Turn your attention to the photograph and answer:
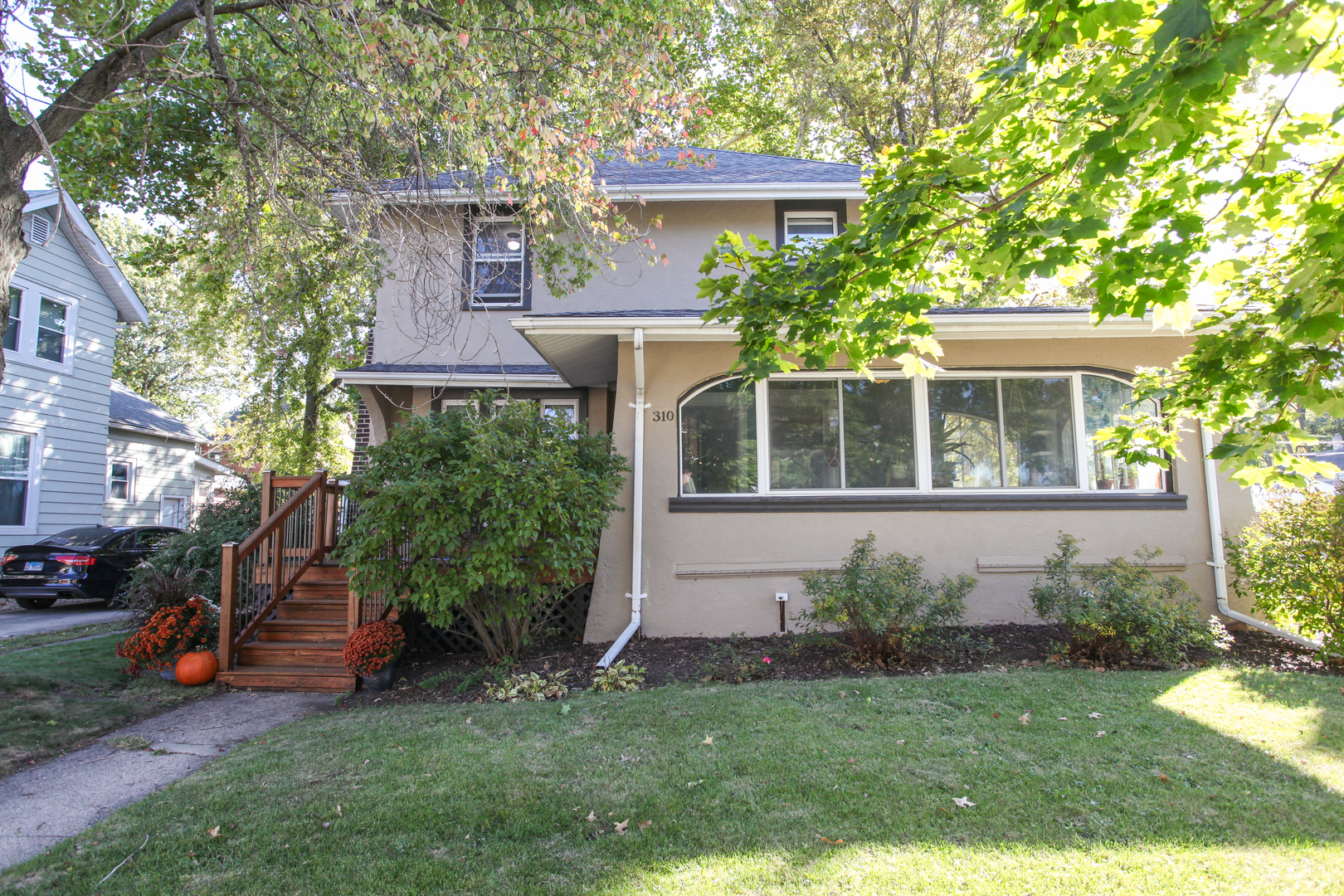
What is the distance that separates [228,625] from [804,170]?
9.73 metres

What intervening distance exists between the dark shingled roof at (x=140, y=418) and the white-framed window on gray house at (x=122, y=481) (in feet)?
3.30

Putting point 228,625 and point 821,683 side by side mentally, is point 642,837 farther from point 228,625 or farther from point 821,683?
point 228,625

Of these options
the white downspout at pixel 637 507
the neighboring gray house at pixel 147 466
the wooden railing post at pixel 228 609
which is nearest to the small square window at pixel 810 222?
the white downspout at pixel 637 507

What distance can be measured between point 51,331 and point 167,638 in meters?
11.1

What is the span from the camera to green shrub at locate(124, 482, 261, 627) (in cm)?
779

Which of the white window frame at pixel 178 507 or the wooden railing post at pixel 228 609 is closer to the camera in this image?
the wooden railing post at pixel 228 609

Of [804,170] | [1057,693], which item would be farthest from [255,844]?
[804,170]

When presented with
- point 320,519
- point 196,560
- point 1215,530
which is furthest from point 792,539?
point 196,560

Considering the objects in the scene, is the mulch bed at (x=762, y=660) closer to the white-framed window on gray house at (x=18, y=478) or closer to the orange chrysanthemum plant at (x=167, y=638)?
the orange chrysanthemum plant at (x=167, y=638)

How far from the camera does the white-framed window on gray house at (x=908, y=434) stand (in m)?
7.53

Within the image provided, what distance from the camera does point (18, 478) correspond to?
13.6 m

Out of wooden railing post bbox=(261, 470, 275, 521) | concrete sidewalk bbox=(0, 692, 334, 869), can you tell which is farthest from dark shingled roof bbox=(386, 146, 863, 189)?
concrete sidewalk bbox=(0, 692, 334, 869)

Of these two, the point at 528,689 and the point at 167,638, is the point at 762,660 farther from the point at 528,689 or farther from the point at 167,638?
the point at 167,638

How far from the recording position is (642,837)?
3289mm
